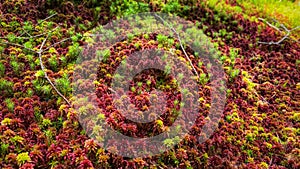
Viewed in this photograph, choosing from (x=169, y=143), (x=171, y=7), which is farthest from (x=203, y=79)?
(x=171, y=7)

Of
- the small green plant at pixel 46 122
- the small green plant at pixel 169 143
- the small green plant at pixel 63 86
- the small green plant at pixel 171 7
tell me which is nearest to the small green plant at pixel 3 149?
the small green plant at pixel 46 122

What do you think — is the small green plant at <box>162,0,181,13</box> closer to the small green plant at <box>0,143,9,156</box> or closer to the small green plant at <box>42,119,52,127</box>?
the small green plant at <box>42,119,52,127</box>

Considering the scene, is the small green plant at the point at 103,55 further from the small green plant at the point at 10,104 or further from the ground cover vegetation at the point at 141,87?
the small green plant at the point at 10,104

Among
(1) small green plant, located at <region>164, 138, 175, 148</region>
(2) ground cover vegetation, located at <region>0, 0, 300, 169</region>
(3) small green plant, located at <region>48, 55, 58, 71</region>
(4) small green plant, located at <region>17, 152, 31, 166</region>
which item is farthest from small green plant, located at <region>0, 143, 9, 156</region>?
(1) small green plant, located at <region>164, 138, 175, 148</region>

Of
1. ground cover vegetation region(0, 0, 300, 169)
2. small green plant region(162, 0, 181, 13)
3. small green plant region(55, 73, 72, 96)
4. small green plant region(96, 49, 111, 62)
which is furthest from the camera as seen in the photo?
small green plant region(162, 0, 181, 13)

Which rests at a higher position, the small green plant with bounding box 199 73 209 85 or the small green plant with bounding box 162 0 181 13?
the small green plant with bounding box 162 0 181 13

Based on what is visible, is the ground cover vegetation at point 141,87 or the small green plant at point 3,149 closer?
the small green plant at point 3,149

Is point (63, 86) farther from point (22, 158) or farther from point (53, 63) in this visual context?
point (22, 158)

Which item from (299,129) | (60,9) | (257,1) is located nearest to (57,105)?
(60,9)

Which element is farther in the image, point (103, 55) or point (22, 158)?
point (103, 55)

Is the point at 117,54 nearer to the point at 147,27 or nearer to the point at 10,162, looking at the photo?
the point at 147,27

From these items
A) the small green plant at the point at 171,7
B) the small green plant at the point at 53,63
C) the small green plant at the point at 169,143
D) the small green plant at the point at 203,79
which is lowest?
the small green plant at the point at 169,143
